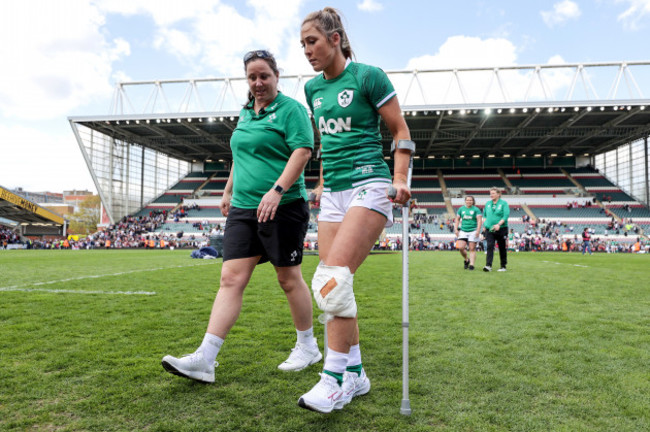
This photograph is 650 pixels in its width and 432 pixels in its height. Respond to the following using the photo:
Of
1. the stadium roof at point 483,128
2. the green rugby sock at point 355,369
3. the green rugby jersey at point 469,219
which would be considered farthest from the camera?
the stadium roof at point 483,128

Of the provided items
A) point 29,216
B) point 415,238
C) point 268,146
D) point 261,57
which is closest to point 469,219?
point 268,146

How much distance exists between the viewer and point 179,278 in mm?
8594

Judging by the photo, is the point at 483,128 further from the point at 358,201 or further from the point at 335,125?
the point at 358,201

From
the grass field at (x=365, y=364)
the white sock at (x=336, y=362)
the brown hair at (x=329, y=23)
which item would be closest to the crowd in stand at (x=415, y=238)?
the grass field at (x=365, y=364)

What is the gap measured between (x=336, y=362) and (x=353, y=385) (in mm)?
204

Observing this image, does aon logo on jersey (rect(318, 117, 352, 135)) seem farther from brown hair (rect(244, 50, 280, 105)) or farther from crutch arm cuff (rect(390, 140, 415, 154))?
brown hair (rect(244, 50, 280, 105))

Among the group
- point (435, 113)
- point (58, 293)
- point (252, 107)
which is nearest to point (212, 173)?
point (435, 113)

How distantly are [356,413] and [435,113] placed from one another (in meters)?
34.0

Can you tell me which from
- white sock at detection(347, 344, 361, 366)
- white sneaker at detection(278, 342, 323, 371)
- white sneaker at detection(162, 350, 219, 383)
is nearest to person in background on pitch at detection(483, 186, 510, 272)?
white sneaker at detection(278, 342, 323, 371)

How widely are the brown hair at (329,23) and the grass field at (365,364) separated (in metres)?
2.02

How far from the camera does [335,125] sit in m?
2.41

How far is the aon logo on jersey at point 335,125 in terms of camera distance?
238 cm

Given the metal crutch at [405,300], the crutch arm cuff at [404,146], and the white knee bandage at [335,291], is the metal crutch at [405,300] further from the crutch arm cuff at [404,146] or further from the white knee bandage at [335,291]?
the white knee bandage at [335,291]

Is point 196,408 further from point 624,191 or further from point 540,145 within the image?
point 624,191
